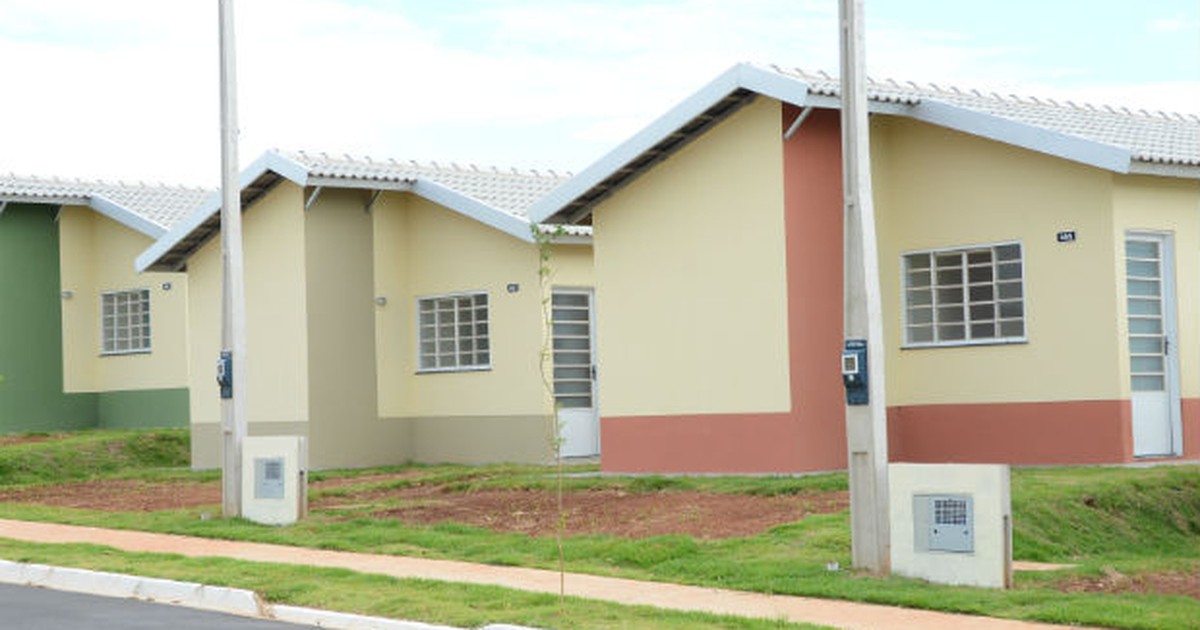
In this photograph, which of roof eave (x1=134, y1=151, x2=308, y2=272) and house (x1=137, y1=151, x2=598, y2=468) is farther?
house (x1=137, y1=151, x2=598, y2=468)

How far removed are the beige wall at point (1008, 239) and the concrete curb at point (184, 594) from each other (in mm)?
8998

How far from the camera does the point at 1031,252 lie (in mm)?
18875

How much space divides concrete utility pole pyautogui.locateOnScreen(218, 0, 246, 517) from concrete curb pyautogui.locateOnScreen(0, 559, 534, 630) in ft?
11.1

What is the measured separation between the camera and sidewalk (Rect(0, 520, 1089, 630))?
36.2 feet

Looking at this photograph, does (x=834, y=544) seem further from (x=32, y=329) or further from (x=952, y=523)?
(x=32, y=329)

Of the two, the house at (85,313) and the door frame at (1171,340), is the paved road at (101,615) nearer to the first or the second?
the door frame at (1171,340)

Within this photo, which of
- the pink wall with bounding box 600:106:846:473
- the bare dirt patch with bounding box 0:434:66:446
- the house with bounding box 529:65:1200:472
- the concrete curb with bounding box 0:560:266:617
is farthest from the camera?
the bare dirt patch with bounding box 0:434:66:446

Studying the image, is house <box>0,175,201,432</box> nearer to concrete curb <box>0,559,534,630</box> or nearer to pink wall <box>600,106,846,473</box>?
pink wall <box>600,106,846,473</box>

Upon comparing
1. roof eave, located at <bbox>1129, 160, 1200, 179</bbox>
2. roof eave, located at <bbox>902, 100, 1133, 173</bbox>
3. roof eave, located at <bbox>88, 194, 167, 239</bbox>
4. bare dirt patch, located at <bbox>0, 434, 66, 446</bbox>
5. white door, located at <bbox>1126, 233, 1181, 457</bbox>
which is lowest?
bare dirt patch, located at <bbox>0, 434, 66, 446</bbox>

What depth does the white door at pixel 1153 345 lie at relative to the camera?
18.8 m

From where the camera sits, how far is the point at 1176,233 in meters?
19.0

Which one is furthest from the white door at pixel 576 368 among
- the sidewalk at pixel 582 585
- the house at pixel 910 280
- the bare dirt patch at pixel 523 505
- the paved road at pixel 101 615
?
the paved road at pixel 101 615

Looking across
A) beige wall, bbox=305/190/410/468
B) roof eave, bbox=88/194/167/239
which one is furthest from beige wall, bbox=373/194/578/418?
roof eave, bbox=88/194/167/239

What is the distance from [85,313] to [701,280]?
51.9ft
